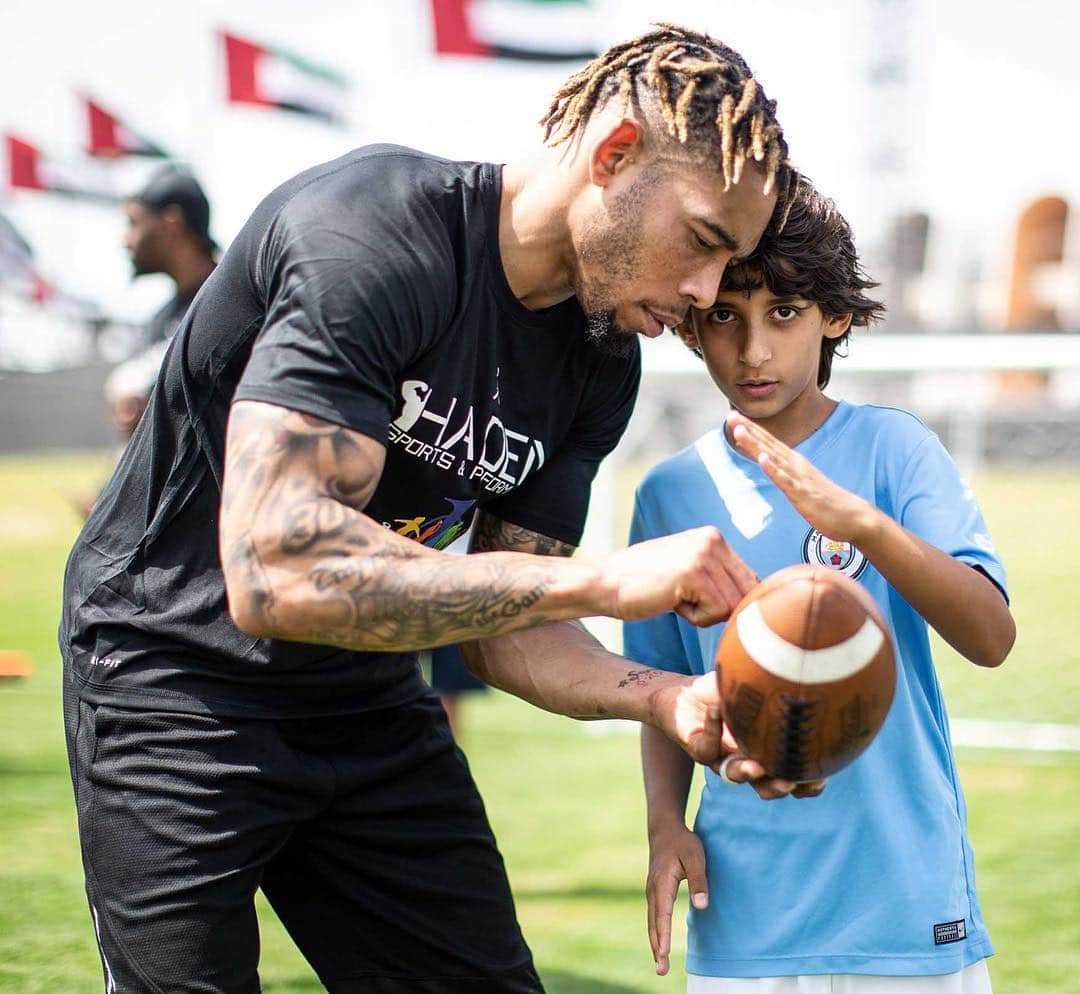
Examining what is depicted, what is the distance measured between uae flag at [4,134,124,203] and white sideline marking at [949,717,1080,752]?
15.3 m

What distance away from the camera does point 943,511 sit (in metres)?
2.34

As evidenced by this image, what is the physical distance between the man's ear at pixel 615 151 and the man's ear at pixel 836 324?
56cm

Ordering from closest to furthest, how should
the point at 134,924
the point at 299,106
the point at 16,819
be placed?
the point at 134,924 < the point at 16,819 < the point at 299,106

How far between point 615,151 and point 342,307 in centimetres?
63

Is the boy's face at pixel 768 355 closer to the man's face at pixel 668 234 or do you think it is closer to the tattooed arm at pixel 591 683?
the man's face at pixel 668 234

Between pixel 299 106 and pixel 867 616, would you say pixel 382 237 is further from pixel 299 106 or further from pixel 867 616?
pixel 299 106

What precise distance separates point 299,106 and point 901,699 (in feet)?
36.6

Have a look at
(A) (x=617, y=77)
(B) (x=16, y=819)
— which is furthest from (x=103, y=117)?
(A) (x=617, y=77)

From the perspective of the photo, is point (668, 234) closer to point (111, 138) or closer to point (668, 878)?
point (668, 878)

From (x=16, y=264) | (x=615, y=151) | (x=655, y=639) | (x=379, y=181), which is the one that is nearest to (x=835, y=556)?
(x=655, y=639)

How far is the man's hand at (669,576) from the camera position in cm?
205

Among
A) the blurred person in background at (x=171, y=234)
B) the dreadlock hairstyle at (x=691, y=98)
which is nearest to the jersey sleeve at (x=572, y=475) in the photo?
the dreadlock hairstyle at (x=691, y=98)

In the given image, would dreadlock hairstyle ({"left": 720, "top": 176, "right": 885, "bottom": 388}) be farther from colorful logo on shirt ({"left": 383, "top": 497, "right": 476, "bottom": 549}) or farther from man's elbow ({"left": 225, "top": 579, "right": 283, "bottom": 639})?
man's elbow ({"left": 225, "top": 579, "right": 283, "bottom": 639})

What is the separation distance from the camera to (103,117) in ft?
48.0
